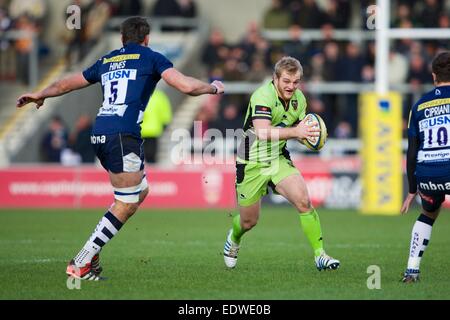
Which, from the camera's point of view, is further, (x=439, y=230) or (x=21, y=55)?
(x=21, y=55)

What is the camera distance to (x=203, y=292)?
364 inches

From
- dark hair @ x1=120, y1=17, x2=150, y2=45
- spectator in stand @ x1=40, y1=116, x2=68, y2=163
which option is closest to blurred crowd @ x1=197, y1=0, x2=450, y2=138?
spectator in stand @ x1=40, y1=116, x2=68, y2=163

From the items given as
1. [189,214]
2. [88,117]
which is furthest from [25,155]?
[189,214]

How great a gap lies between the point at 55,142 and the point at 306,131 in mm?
14914

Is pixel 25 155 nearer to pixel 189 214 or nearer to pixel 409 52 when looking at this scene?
pixel 189 214

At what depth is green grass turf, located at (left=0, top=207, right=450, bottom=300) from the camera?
366 inches

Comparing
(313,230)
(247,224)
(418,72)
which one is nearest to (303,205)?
(313,230)

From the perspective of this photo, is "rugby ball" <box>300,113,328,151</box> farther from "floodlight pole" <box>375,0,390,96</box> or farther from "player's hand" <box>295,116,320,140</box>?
"floodlight pole" <box>375,0,390,96</box>

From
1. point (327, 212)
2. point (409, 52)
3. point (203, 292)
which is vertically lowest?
point (327, 212)

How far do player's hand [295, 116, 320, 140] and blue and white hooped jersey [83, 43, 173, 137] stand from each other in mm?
1383

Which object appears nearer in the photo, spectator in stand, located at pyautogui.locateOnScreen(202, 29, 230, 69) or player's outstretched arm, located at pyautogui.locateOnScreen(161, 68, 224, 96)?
player's outstretched arm, located at pyautogui.locateOnScreen(161, 68, 224, 96)

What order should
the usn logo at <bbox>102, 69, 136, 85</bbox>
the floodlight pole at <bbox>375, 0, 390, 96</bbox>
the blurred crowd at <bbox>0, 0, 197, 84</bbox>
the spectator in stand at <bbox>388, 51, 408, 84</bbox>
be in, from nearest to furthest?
1. the usn logo at <bbox>102, 69, 136, 85</bbox>
2. the floodlight pole at <bbox>375, 0, 390, 96</bbox>
3. the spectator in stand at <bbox>388, 51, 408, 84</bbox>
4. the blurred crowd at <bbox>0, 0, 197, 84</bbox>

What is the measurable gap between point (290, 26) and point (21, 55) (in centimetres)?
708

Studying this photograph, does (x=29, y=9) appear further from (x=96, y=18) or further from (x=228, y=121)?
(x=228, y=121)
